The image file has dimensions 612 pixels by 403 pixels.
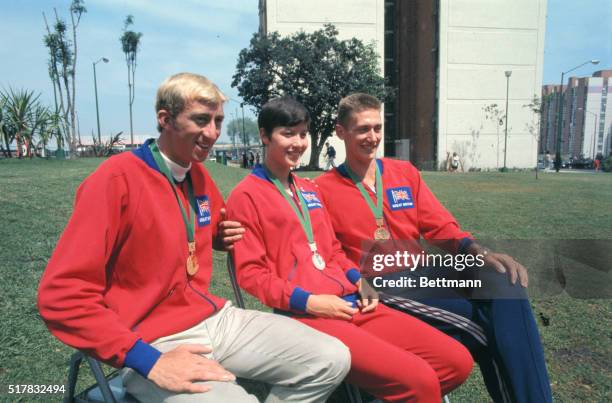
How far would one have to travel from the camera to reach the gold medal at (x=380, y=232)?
284 cm

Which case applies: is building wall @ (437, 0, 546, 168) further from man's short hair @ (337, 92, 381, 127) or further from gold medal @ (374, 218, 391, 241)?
gold medal @ (374, 218, 391, 241)

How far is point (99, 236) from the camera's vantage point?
1.70 m

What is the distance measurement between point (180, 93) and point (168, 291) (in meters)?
0.87

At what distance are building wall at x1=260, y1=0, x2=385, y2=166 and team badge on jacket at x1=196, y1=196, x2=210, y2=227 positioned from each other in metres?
37.9

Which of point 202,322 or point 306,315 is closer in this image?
point 202,322

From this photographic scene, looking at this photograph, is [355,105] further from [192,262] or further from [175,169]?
[192,262]

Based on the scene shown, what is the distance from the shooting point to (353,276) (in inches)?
99.4

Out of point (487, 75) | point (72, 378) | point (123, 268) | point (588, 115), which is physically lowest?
point (72, 378)

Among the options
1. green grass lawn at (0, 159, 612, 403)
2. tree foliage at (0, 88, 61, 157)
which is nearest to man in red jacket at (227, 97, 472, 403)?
green grass lawn at (0, 159, 612, 403)

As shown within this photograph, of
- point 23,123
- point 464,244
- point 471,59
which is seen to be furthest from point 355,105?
point 471,59

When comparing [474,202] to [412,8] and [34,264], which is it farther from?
[412,8]

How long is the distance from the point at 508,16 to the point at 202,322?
4609cm

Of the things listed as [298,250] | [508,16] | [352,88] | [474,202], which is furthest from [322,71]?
[298,250]

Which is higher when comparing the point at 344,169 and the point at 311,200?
the point at 344,169
